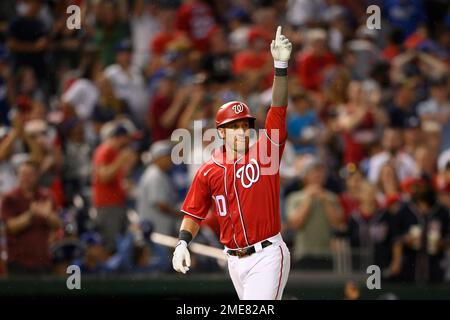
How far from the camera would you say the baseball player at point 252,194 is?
823 centimetres

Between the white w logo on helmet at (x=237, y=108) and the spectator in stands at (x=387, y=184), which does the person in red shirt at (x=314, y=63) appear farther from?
the white w logo on helmet at (x=237, y=108)

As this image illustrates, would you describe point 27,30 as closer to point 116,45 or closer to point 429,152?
point 116,45

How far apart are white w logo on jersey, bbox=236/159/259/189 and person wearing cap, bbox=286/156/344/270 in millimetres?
3723

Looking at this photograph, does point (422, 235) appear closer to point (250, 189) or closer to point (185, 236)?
point (250, 189)

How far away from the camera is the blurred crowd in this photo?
11898 mm

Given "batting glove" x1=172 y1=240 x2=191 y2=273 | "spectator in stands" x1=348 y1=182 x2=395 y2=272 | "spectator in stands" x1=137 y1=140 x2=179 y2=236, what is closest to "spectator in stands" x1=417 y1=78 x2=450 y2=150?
"spectator in stands" x1=348 y1=182 x2=395 y2=272

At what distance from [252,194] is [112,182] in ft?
14.6

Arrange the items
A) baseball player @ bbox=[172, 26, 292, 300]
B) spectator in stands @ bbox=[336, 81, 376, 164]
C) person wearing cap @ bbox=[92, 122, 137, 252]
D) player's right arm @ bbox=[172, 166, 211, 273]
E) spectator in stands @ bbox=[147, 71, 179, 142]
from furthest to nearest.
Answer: spectator in stands @ bbox=[336, 81, 376, 164], spectator in stands @ bbox=[147, 71, 179, 142], person wearing cap @ bbox=[92, 122, 137, 252], player's right arm @ bbox=[172, 166, 211, 273], baseball player @ bbox=[172, 26, 292, 300]

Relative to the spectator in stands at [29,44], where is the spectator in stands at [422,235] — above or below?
below

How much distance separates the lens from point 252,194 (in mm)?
8312

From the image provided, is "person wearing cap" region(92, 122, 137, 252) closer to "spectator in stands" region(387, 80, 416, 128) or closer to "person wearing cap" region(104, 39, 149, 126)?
"person wearing cap" region(104, 39, 149, 126)

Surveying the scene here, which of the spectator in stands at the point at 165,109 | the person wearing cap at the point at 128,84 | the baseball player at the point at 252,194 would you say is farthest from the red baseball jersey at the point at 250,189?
the person wearing cap at the point at 128,84

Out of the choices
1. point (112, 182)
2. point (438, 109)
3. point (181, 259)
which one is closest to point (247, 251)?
point (181, 259)

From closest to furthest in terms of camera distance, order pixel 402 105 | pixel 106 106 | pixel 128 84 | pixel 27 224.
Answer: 1. pixel 27 224
2. pixel 106 106
3. pixel 128 84
4. pixel 402 105
